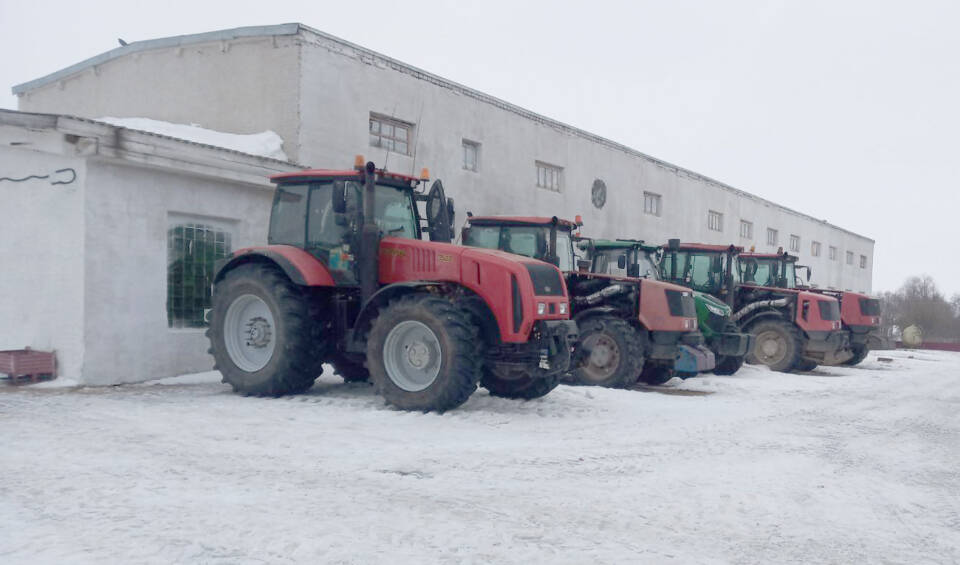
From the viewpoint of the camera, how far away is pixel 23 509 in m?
4.59

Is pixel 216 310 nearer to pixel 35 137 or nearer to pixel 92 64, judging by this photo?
pixel 35 137

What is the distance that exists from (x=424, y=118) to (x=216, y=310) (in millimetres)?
7321

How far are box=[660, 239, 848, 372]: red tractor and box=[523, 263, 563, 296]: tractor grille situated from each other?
7.31m

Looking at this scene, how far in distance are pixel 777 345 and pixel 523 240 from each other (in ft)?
24.5

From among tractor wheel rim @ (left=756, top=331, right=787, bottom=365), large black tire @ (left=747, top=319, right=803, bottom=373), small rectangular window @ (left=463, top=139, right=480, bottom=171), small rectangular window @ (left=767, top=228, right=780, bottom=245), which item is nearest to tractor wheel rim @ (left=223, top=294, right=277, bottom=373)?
small rectangular window @ (left=463, top=139, right=480, bottom=171)

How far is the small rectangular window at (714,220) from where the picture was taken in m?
28.7

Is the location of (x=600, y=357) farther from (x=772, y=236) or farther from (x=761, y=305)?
(x=772, y=236)

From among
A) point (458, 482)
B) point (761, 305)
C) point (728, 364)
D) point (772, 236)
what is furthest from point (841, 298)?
point (458, 482)

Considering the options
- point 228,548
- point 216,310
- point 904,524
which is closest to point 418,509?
point 228,548

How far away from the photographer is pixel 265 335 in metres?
9.41

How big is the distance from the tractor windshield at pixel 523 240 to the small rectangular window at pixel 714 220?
700 inches

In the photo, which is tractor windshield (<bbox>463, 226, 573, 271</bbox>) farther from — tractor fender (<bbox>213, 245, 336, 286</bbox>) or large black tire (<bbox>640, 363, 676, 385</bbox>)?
tractor fender (<bbox>213, 245, 336, 286</bbox>)

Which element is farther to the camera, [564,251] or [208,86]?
[208,86]

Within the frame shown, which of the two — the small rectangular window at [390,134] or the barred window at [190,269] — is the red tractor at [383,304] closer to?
the barred window at [190,269]
